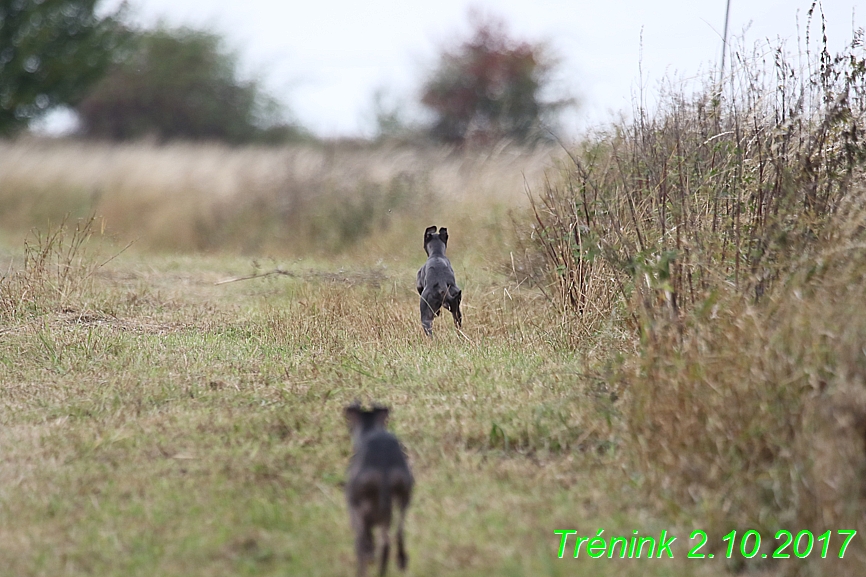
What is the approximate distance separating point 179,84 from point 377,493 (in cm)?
2850

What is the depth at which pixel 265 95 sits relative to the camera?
31.2m

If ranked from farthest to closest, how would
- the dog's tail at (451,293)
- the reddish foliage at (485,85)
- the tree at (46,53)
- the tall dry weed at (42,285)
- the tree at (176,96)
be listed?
the tree at (176,96)
the reddish foliage at (485,85)
the tree at (46,53)
the tall dry weed at (42,285)
the dog's tail at (451,293)

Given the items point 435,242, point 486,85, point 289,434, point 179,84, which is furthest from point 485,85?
point 289,434

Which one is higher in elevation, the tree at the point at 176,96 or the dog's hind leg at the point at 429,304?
the tree at the point at 176,96

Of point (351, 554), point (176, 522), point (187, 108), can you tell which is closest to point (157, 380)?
point (176, 522)

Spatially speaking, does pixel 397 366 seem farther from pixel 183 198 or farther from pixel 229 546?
pixel 183 198

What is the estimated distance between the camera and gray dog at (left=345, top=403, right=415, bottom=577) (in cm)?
305

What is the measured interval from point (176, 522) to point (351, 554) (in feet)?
2.65

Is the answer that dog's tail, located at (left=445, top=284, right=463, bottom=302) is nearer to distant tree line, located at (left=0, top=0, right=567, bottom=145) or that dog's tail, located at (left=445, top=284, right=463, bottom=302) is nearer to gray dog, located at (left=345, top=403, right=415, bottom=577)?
gray dog, located at (left=345, top=403, right=415, bottom=577)

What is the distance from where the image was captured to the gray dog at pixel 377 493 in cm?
305

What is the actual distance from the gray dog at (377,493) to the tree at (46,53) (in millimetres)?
21551

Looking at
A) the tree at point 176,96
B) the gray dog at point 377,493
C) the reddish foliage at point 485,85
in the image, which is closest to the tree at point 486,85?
the reddish foliage at point 485,85

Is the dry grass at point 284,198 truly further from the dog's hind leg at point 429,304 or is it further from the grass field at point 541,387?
the grass field at point 541,387

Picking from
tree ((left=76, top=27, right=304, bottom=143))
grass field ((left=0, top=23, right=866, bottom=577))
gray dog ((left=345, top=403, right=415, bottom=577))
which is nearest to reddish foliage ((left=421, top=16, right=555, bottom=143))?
tree ((left=76, top=27, right=304, bottom=143))
